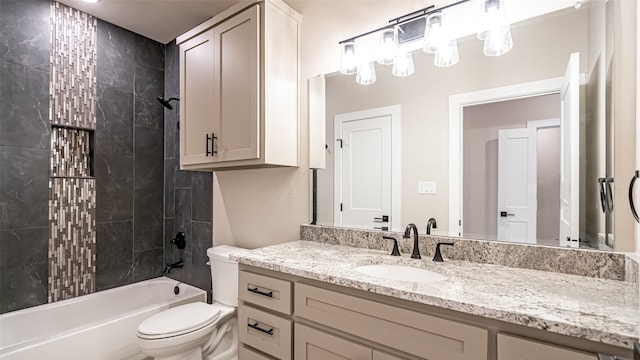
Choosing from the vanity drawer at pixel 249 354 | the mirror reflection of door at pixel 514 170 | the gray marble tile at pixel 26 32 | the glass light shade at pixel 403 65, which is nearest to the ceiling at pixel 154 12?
the gray marble tile at pixel 26 32

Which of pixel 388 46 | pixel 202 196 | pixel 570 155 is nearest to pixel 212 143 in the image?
pixel 202 196

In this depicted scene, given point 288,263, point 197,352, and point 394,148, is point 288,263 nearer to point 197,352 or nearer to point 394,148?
point 394,148

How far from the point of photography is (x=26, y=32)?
6.98ft

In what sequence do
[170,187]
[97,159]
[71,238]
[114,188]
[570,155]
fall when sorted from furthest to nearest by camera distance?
[170,187], [114,188], [97,159], [71,238], [570,155]

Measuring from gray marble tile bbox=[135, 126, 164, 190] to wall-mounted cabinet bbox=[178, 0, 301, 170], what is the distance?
3.38ft

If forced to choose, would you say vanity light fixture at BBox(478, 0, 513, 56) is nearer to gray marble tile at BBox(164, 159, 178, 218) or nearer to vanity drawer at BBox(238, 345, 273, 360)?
vanity drawer at BBox(238, 345, 273, 360)

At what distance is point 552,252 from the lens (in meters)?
1.14

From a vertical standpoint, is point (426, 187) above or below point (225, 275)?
above


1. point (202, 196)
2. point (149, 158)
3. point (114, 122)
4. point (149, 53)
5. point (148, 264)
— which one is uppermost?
point (149, 53)

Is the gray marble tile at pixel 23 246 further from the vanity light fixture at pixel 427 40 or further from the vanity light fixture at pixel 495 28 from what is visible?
the vanity light fixture at pixel 495 28

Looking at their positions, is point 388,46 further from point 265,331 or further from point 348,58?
point 265,331

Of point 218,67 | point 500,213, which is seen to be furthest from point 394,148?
point 218,67

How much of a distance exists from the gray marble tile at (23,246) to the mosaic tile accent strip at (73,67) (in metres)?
0.83

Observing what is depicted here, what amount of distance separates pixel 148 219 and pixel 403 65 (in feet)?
8.62
